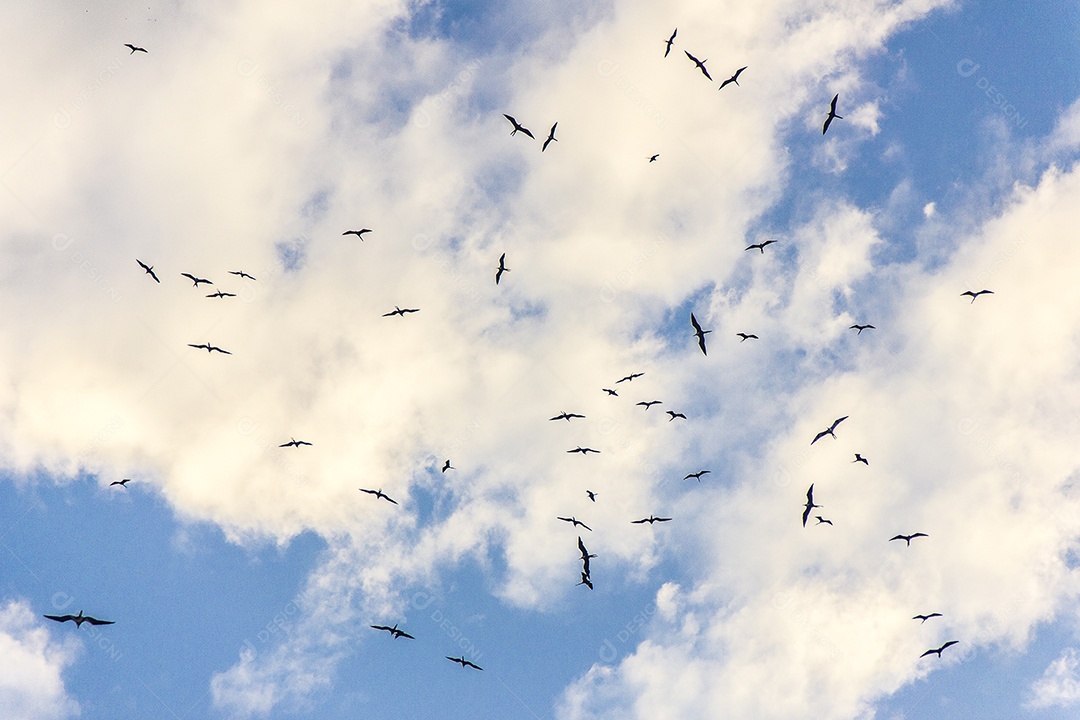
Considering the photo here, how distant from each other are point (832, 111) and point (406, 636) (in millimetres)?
68204

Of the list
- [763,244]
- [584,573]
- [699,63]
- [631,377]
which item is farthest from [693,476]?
[699,63]

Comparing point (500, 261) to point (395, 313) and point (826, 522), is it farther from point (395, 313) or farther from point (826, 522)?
point (826, 522)

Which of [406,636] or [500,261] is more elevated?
[500,261]

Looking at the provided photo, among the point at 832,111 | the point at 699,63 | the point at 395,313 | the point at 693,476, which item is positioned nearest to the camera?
the point at 832,111

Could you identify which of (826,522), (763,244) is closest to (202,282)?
(763,244)

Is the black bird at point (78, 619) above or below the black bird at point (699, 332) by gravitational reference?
below

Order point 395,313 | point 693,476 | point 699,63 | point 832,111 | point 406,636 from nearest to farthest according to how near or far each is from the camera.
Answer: point 832,111 < point 699,63 < point 406,636 < point 395,313 < point 693,476

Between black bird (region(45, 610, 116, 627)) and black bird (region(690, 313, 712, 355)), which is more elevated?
black bird (region(690, 313, 712, 355))

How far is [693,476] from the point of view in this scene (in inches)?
3297

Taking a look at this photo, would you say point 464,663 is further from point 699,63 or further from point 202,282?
point 699,63

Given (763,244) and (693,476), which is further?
(693,476)

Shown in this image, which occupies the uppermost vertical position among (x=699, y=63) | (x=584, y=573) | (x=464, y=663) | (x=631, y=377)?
(x=699, y=63)

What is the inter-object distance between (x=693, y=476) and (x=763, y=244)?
29.3 m

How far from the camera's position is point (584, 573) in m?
68.2
